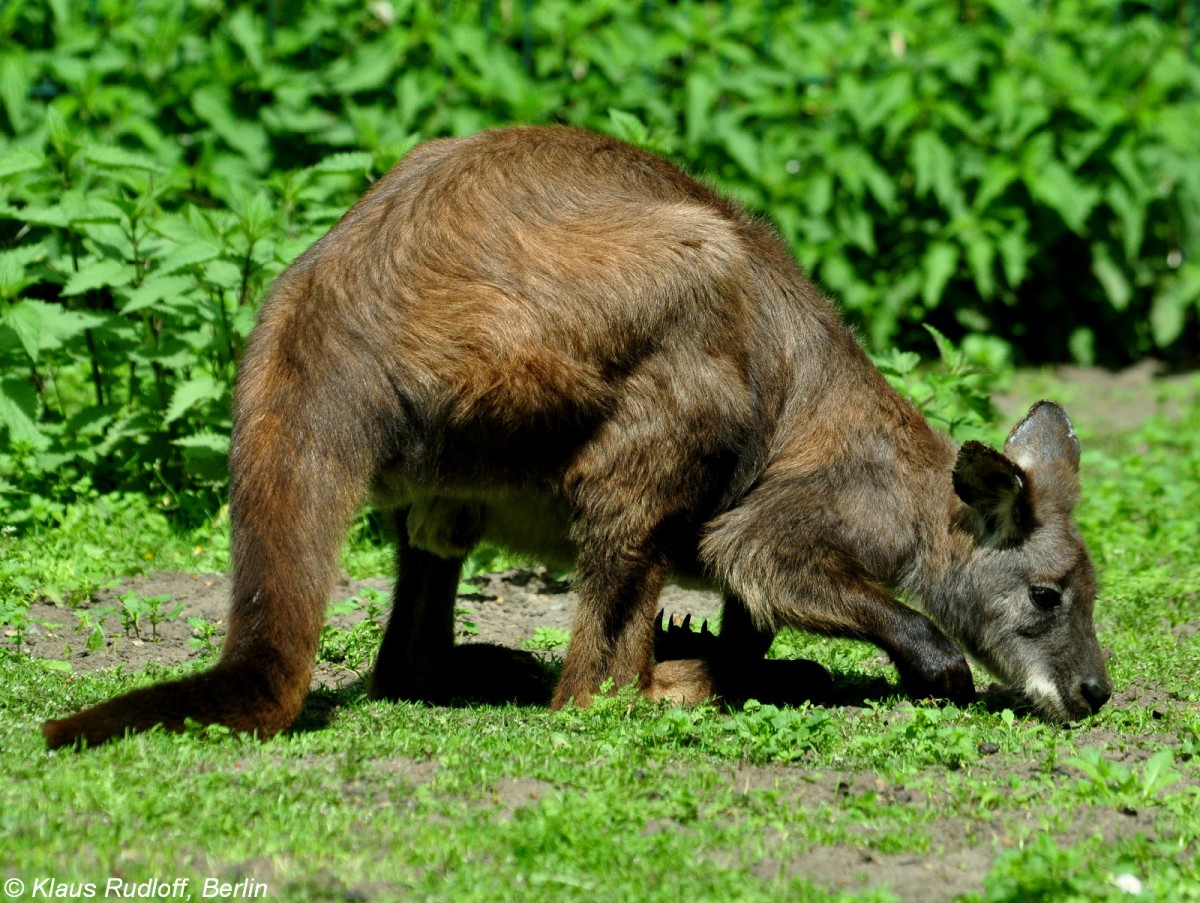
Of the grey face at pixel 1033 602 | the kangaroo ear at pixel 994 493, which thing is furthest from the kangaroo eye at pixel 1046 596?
the kangaroo ear at pixel 994 493

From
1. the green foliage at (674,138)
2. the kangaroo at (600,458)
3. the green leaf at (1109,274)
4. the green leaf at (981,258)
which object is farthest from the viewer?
the green leaf at (1109,274)

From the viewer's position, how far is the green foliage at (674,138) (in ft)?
25.4

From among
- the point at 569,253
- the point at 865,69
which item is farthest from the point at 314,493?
the point at 865,69

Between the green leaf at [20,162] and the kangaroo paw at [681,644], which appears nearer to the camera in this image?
the kangaroo paw at [681,644]

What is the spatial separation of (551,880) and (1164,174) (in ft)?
30.8

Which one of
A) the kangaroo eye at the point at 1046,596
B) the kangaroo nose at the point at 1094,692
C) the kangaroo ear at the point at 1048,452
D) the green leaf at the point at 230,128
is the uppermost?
the green leaf at the point at 230,128

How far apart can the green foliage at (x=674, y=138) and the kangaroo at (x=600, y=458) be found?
1.92m

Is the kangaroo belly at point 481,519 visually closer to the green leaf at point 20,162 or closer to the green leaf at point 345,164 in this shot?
the green leaf at point 345,164

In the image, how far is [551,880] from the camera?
3.62m

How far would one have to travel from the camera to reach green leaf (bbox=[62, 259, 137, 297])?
7.27 meters

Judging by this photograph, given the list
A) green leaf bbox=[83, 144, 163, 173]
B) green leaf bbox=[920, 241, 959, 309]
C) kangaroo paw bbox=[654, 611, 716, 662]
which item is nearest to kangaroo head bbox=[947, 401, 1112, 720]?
kangaroo paw bbox=[654, 611, 716, 662]

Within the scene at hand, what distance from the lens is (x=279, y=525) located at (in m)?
4.62

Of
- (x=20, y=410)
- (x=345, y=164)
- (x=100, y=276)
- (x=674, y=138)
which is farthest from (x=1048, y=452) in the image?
(x=674, y=138)

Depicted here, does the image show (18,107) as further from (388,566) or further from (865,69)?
(865,69)
